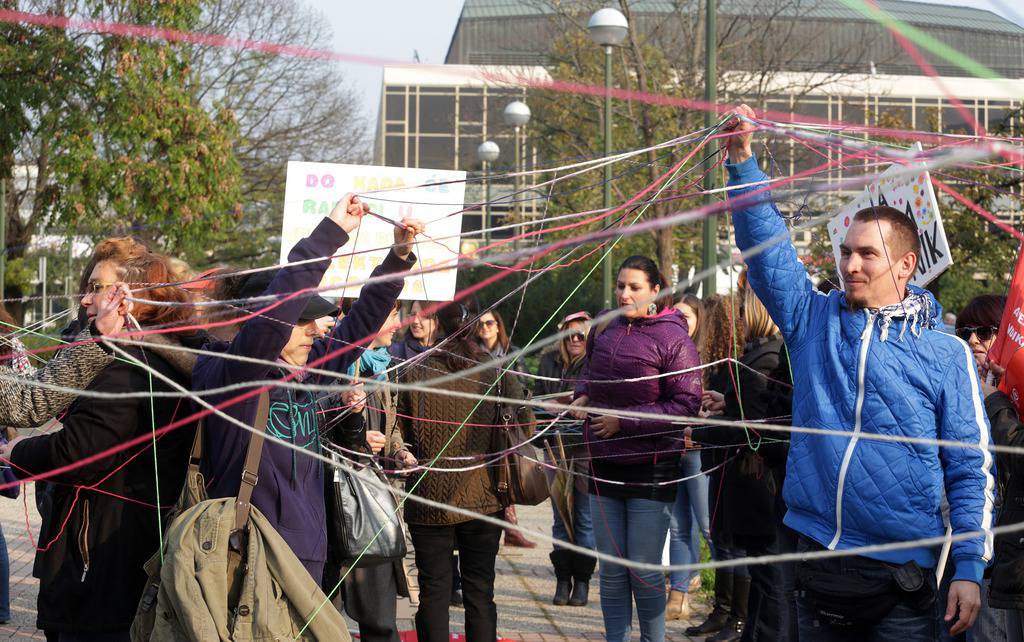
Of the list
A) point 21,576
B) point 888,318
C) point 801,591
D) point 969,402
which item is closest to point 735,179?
point 888,318

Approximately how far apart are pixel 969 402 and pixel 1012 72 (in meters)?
20.3

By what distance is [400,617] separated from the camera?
6785 mm

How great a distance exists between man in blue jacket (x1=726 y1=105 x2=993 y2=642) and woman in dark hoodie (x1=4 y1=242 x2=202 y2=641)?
180 cm

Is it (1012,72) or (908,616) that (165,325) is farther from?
(1012,72)

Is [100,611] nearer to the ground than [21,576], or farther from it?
farther from it

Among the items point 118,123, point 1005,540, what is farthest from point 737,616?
point 118,123

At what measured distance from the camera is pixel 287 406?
350 cm

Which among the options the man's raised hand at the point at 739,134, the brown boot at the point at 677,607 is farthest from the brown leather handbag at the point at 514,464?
the man's raised hand at the point at 739,134

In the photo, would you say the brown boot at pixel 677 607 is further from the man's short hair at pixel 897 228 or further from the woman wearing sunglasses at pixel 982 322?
the man's short hair at pixel 897 228

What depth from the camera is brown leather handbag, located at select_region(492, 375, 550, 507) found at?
526cm

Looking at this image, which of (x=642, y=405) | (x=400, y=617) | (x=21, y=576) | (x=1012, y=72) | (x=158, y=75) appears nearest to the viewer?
(x=642, y=405)

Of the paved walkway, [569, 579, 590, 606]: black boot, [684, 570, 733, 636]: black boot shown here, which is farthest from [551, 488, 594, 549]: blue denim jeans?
[684, 570, 733, 636]: black boot

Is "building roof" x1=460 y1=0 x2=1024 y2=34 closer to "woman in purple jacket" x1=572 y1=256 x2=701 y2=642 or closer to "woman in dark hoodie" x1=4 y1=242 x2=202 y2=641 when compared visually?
"woman in purple jacket" x1=572 y1=256 x2=701 y2=642

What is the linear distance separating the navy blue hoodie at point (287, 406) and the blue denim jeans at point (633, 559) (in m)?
1.87
